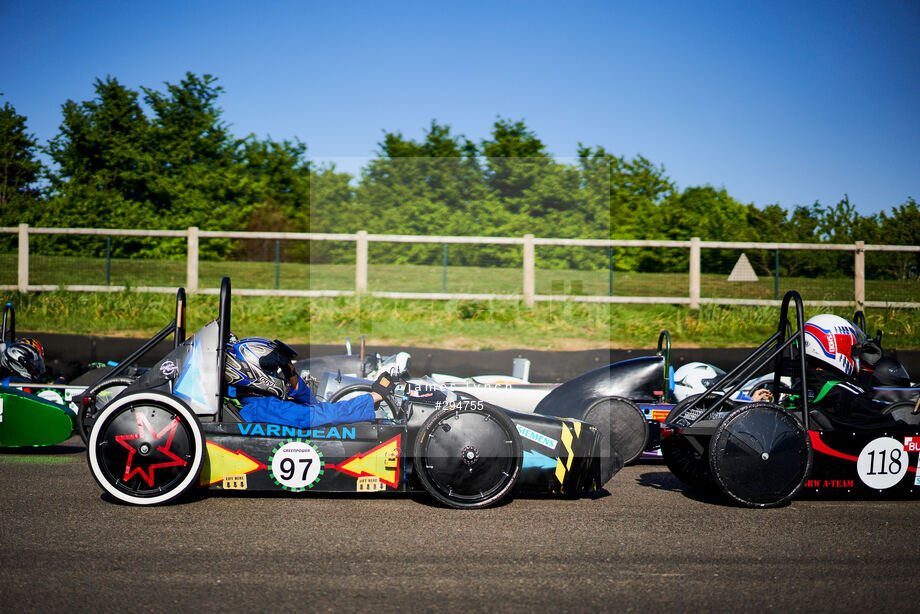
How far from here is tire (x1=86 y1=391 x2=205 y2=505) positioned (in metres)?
5.30

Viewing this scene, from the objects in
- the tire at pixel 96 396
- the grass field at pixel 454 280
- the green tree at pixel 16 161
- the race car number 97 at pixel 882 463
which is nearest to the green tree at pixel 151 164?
the green tree at pixel 16 161

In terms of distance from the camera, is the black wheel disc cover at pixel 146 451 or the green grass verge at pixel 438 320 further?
the green grass verge at pixel 438 320

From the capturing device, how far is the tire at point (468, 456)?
5.30 meters

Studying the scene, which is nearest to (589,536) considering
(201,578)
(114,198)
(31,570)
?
(201,578)

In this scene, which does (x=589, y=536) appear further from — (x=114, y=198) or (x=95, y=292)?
(x=114, y=198)

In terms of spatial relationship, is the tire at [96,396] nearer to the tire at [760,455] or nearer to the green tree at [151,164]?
the tire at [760,455]

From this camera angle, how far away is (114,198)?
86.6ft

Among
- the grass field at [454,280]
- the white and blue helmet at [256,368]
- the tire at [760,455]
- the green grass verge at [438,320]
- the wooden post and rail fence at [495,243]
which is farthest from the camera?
the grass field at [454,280]

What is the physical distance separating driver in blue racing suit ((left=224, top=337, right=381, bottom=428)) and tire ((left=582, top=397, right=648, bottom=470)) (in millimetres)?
1943

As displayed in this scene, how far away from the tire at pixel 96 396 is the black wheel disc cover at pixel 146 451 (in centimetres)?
83

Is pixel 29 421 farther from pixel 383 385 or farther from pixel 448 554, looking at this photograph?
pixel 448 554

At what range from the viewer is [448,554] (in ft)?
14.3

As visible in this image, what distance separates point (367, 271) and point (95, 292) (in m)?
5.40

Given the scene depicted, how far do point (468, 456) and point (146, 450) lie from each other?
6.87ft
